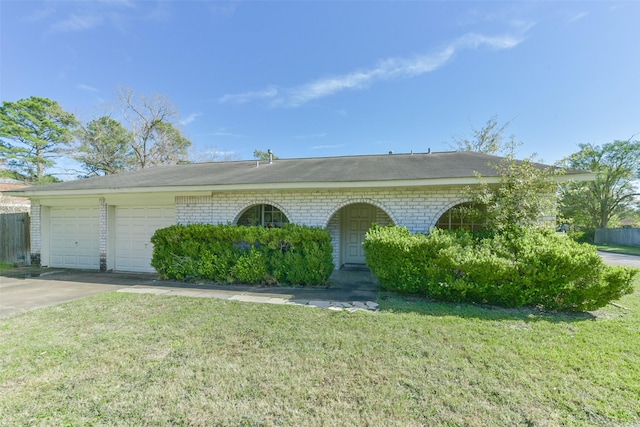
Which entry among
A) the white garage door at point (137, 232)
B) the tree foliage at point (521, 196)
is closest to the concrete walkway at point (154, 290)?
the white garage door at point (137, 232)

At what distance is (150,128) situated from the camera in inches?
1006

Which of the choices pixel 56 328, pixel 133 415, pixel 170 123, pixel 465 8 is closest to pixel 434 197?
pixel 465 8

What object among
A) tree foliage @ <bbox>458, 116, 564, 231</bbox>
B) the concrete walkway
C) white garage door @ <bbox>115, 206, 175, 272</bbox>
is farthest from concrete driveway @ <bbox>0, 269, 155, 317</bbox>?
Result: tree foliage @ <bbox>458, 116, 564, 231</bbox>

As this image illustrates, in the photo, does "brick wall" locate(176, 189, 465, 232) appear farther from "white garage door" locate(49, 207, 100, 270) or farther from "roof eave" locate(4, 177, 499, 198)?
"white garage door" locate(49, 207, 100, 270)

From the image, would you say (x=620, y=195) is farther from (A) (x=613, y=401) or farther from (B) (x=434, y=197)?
(A) (x=613, y=401)

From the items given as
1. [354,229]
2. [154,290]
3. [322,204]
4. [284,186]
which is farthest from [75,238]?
[354,229]

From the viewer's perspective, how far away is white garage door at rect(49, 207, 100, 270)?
972 cm

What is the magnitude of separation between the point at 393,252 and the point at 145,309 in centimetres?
521

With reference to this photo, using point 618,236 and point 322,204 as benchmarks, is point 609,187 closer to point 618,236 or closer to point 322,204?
point 618,236

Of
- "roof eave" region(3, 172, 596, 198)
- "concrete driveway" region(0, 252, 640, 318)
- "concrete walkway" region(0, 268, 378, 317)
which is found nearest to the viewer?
"concrete walkway" region(0, 268, 378, 317)

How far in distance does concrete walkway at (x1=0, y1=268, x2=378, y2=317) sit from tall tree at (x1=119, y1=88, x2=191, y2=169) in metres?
20.2

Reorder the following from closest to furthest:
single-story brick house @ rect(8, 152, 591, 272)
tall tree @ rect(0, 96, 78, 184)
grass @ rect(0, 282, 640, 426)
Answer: grass @ rect(0, 282, 640, 426), single-story brick house @ rect(8, 152, 591, 272), tall tree @ rect(0, 96, 78, 184)

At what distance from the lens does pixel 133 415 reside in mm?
2318

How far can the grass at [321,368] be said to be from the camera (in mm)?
2342
